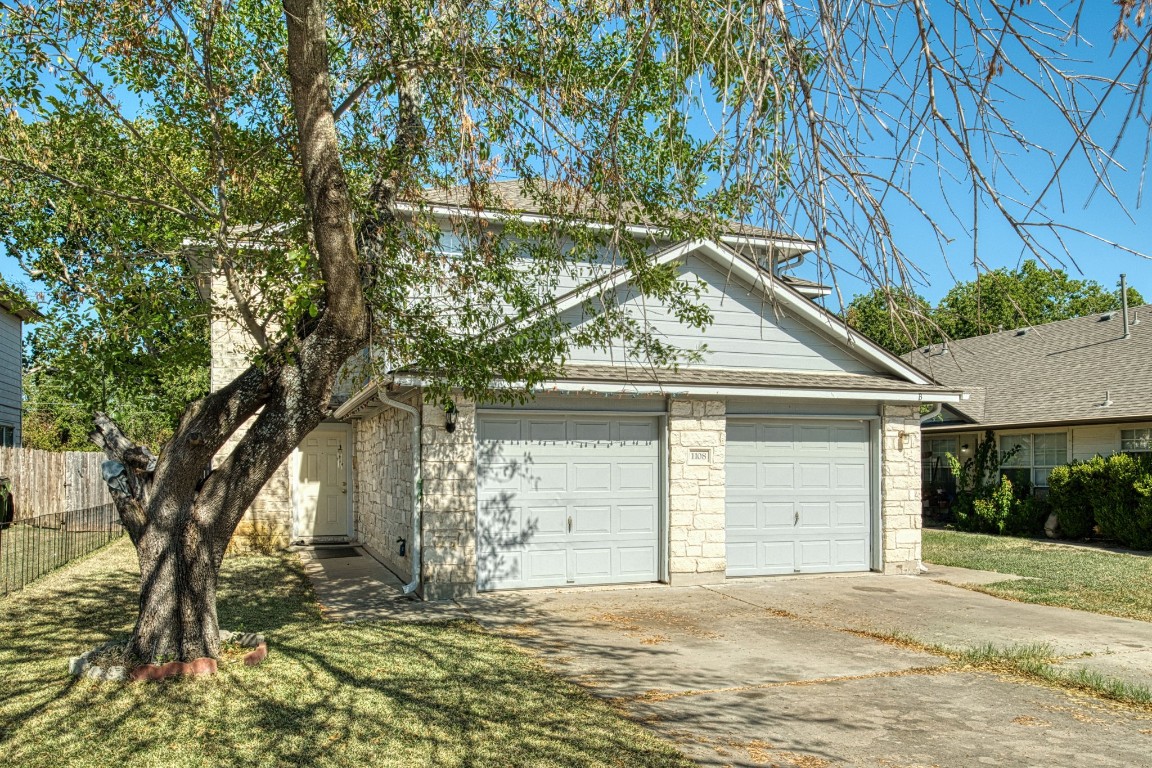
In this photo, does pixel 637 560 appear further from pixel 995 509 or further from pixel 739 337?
pixel 995 509

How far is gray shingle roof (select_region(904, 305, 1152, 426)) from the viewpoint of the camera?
1902 centimetres

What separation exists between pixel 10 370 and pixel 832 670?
26.0m

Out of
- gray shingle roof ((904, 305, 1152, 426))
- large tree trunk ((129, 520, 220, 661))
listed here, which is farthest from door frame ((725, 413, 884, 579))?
large tree trunk ((129, 520, 220, 661))

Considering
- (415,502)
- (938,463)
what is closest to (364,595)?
(415,502)

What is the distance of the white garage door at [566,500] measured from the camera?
1145 cm

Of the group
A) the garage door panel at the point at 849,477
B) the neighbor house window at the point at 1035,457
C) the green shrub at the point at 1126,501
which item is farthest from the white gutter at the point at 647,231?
the neighbor house window at the point at 1035,457

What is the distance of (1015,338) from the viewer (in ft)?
86.6

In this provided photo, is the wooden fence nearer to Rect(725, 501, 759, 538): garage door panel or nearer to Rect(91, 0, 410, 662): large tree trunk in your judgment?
Rect(91, 0, 410, 662): large tree trunk

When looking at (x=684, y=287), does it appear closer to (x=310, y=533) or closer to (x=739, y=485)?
(x=739, y=485)

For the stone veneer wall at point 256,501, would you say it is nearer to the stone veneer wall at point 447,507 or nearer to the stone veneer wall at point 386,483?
the stone veneer wall at point 386,483

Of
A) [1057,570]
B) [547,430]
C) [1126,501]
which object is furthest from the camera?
[1126,501]

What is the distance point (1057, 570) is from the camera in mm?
13695

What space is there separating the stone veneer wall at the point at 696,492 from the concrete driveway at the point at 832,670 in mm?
420

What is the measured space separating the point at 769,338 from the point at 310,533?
34.1 feet
